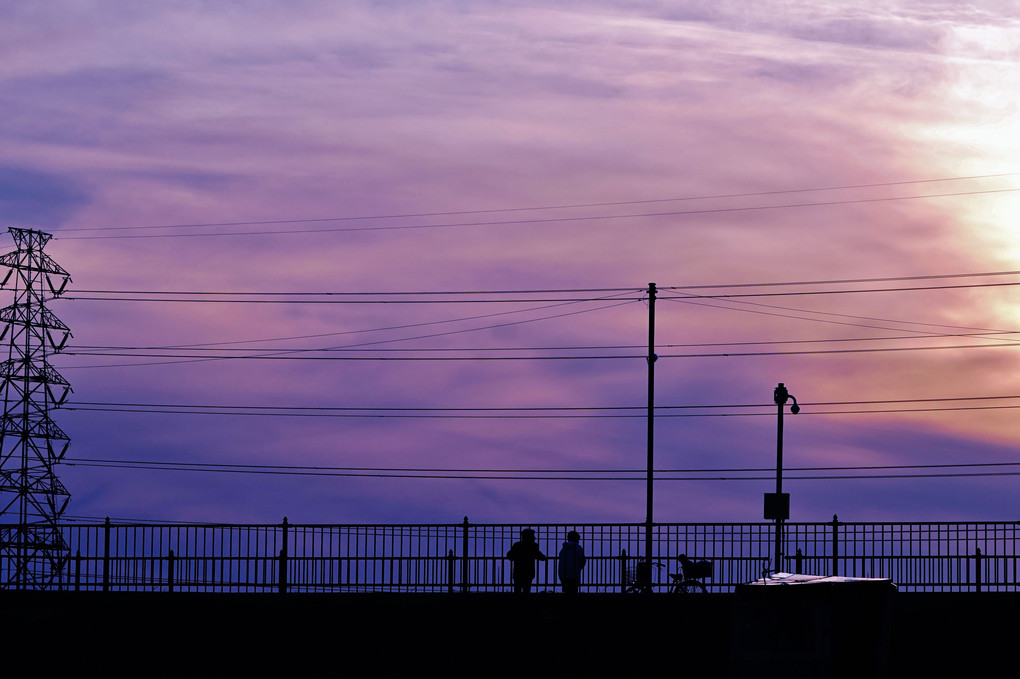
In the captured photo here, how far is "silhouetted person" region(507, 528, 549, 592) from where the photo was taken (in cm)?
2842

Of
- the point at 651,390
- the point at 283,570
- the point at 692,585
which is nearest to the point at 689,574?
the point at 692,585

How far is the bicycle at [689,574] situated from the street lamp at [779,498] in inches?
68.2

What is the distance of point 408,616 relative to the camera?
25.2 meters

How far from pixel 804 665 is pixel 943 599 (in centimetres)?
746

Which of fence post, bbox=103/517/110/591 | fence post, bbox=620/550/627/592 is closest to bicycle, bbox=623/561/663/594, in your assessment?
fence post, bbox=620/550/627/592

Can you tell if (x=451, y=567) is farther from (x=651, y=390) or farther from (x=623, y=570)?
(x=651, y=390)

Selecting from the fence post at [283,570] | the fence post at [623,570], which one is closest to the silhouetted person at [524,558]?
the fence post at [623,570]

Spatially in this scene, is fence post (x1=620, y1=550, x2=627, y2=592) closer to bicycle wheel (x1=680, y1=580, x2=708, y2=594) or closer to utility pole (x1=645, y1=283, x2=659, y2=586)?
bicycle wheel (x1=680, y1=580, x2=708, y2=594)

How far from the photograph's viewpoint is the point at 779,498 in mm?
38844

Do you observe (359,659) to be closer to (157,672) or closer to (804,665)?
(157,672)

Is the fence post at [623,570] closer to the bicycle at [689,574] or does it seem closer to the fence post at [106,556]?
the bicycle at [689,574]

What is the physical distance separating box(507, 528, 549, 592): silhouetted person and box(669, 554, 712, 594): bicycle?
394 centimetres

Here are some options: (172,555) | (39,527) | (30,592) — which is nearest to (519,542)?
(172,555)

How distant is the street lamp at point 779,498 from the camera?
33.2m
